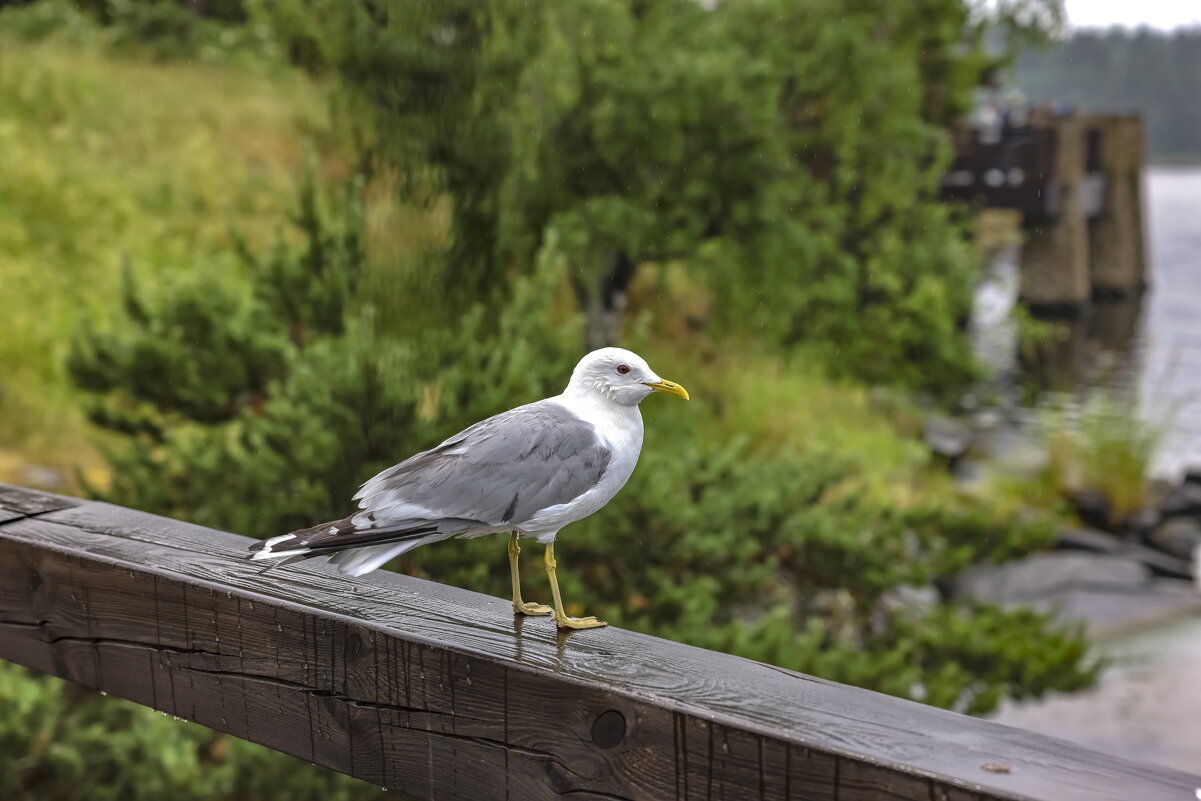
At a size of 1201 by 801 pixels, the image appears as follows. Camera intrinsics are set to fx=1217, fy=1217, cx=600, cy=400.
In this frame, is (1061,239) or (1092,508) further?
(1061,239)

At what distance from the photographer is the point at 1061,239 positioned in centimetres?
2045

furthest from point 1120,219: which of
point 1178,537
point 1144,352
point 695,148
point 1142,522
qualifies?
point 695,148

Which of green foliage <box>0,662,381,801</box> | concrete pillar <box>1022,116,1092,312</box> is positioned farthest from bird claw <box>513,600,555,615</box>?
concrete pillar <box>1022,116,1092,312</box>

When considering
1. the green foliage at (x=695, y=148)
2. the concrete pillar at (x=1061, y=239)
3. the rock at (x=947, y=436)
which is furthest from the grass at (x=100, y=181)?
the concrete pillar at (x=1061, y=239)

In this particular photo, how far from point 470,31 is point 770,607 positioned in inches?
125

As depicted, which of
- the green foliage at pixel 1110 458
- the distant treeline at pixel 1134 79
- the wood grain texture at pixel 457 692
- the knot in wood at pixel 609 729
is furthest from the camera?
the distant treeline at pixel 1134 79

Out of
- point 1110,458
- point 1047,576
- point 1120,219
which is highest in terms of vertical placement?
point 1120,219

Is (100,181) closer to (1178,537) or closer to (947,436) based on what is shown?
(947,436)

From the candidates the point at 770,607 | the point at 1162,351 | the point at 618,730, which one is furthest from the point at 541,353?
the point at 1162,351

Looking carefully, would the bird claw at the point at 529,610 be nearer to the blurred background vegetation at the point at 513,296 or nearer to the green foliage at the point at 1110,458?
the blurred background vegetation at the point at 513,296

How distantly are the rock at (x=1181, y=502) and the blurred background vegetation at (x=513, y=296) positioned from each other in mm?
1248

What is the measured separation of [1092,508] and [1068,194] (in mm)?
9565

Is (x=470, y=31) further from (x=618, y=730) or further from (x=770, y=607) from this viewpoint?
(x=618, y=730)

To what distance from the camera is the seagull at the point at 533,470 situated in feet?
4.70
